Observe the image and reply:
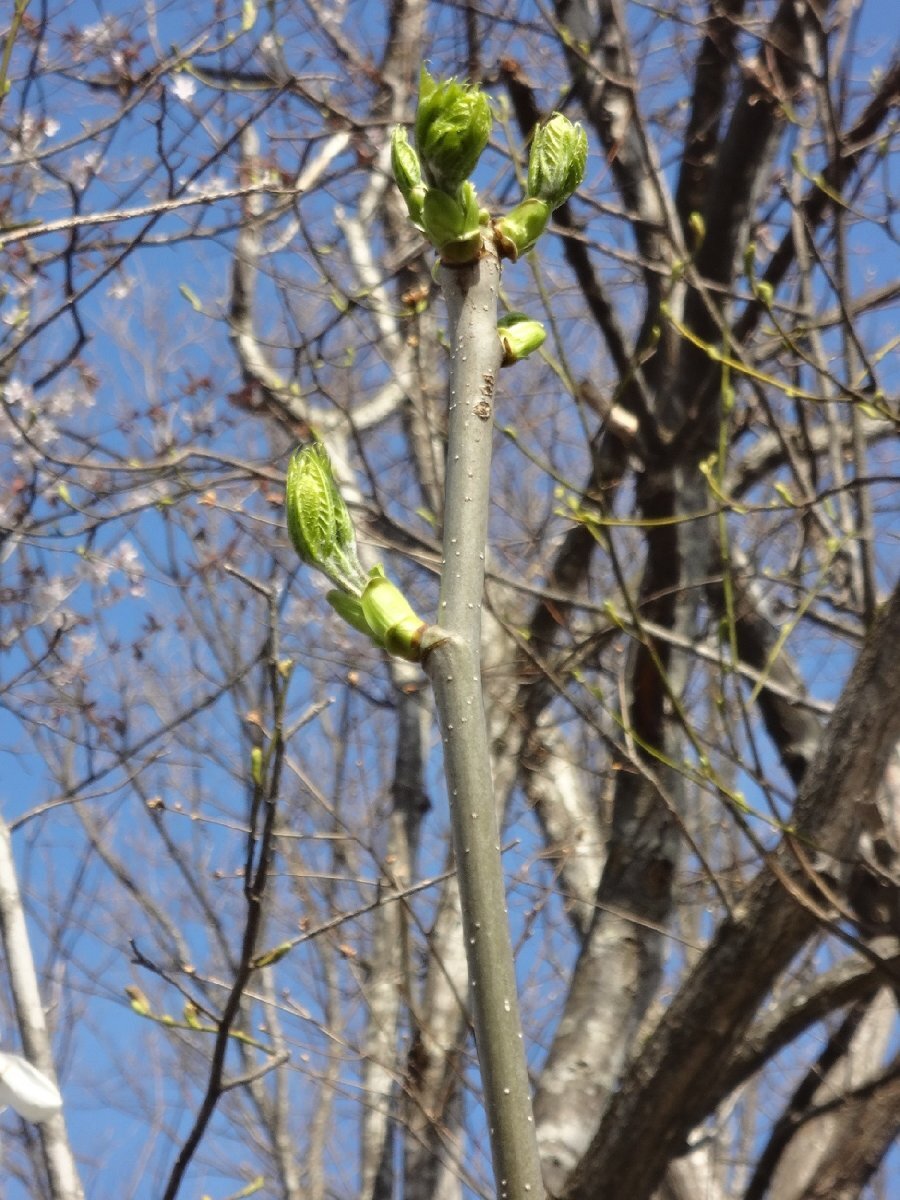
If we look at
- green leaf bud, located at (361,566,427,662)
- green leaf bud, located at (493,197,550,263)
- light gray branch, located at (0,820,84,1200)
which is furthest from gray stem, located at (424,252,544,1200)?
light gray branch, located at (0,820,84,1200)

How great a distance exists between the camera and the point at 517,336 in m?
0.91

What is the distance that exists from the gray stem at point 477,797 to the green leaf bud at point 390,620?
33 mm

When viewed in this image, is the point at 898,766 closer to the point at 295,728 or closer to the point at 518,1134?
the point at 295,728

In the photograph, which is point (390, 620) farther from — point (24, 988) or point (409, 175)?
point (24, 988)

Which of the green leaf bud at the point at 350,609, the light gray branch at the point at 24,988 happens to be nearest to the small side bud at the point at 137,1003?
the light gray branch at the point at 24,988

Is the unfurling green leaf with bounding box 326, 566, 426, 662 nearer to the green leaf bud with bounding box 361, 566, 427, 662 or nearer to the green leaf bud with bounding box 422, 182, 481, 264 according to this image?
the green leaf bud with bounding box 361, 566, 427, 662

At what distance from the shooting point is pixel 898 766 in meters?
3.25

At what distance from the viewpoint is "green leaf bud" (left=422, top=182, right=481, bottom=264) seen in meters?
0.81

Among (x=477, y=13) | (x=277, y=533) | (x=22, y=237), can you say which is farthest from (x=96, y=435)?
(x=22, y=237)

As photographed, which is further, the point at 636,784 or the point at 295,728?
the point at 636,784

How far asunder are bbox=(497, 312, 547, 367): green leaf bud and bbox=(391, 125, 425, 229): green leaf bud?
0.33 feet

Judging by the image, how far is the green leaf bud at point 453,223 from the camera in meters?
0.81

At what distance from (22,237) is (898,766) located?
Answer: 8.10 feet

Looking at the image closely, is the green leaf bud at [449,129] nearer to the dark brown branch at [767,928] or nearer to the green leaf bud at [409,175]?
the green leaf bud at [409,175]
